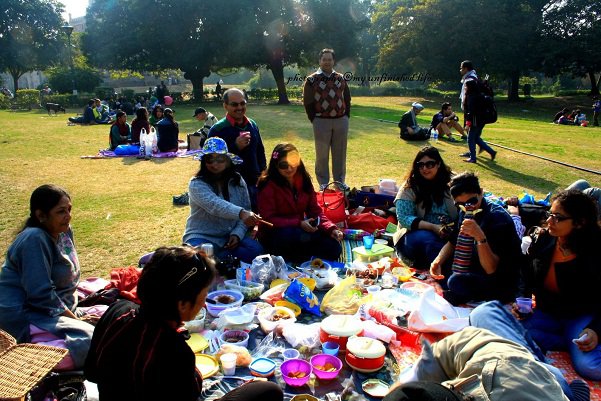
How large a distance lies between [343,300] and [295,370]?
1061 mm

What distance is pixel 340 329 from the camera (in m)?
3.41

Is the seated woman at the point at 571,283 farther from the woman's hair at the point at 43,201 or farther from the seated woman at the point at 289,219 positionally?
the woman's hair at the point at 43,201

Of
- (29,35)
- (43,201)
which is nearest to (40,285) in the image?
(43,201)

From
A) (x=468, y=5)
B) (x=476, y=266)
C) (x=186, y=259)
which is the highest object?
(x=468, y=5)

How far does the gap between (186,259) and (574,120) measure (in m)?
24.1

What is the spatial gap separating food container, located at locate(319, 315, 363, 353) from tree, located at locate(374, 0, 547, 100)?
34.0 m

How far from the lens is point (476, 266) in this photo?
4.11 meters

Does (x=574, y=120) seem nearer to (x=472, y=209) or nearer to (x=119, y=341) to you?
(x=472, y=209)

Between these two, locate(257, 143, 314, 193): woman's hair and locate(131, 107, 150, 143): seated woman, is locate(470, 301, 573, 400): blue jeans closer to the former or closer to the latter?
locate(257, 143, 314, 193): woman's hair

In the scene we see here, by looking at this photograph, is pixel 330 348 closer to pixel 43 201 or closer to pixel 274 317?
pixel 274 317

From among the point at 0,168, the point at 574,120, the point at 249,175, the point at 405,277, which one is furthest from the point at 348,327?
the point at 574,120

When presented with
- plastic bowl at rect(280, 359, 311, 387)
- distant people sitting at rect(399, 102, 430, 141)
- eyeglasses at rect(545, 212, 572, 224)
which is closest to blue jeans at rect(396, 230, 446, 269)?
eyeglasses at rect(545, 212, 572, 224)

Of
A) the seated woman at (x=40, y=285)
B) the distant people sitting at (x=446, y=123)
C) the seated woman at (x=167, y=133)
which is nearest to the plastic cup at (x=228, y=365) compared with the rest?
the seated woman at (x=40, y=285)

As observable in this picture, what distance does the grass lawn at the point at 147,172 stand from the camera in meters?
6.09
